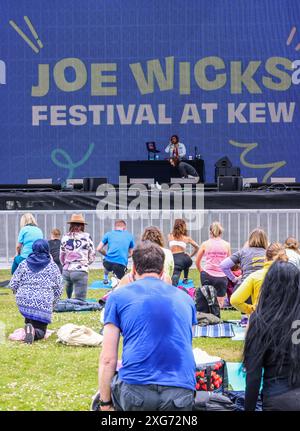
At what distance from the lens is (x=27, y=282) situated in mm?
9070

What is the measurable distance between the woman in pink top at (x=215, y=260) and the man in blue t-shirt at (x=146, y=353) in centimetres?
640

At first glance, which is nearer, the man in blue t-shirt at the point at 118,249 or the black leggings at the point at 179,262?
the black leggings at the point at 179,262

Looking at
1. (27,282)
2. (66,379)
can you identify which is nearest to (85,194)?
(27,282)

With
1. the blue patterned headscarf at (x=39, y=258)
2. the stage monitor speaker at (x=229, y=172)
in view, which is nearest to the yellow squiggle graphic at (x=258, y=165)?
the stage monitor speaker at (x=229, y=172)

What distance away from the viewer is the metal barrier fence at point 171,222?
15.1m

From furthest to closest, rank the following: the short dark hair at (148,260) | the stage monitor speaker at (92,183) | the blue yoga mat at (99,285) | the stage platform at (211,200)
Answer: the stage monitor speaker at (92,183) → the stage platform at (211,200) → the blue yoga mat at (99,285) → the short dark hair at (148,260)

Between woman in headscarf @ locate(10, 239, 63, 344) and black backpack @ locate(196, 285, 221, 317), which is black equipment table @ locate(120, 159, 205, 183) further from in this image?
woman in headscarf @ locate(10, 239, 63, 344)

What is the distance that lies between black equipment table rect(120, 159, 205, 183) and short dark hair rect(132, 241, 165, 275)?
51.1ft

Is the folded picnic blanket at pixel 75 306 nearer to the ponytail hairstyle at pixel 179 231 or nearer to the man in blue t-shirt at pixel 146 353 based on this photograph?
the ponytail hairstyle at pixel 179 231

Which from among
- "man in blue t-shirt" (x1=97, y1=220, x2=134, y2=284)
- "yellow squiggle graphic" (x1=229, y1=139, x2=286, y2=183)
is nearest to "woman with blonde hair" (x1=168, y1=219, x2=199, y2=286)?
"man in blue t-shirt" (x1=97, y1=220, x2=134, y2=284)

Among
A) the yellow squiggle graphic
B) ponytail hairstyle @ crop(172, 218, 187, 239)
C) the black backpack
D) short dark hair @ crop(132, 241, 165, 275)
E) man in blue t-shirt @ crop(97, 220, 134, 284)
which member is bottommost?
the black backpack

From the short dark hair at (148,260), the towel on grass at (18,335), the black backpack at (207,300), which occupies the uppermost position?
the short dark hair at (148,260)

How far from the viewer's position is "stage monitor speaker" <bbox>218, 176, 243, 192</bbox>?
1866 cm

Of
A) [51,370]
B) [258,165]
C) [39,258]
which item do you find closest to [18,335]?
[39,258]
